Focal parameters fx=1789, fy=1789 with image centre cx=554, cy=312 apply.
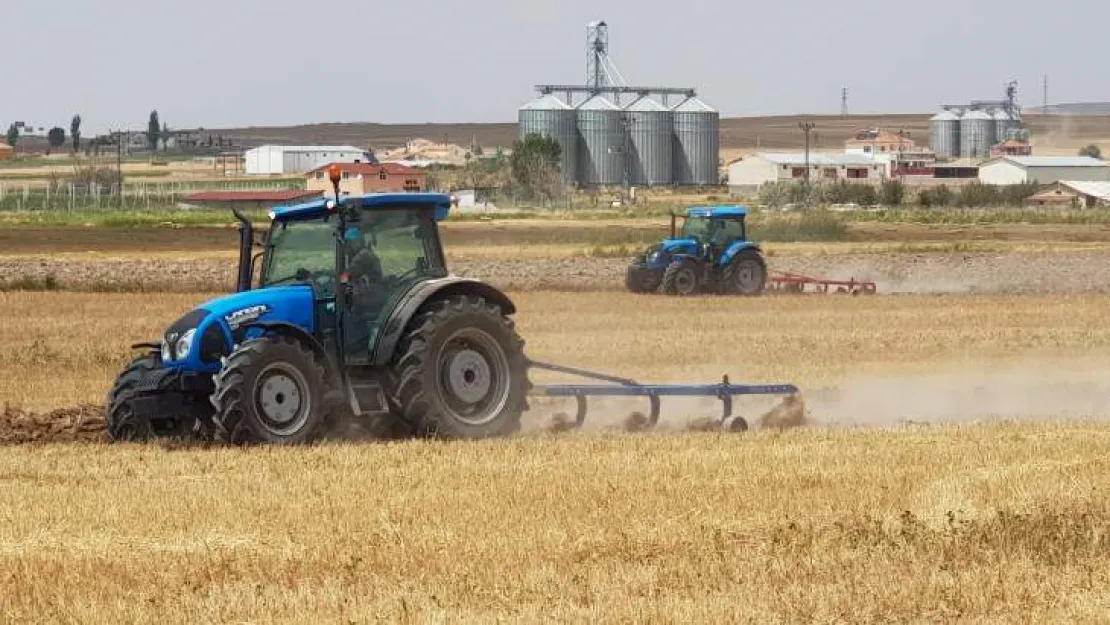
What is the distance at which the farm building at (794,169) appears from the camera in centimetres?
12850

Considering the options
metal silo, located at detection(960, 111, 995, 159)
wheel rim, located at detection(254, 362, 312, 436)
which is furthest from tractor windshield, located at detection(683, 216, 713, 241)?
metal silo, located at detection(960, 111, 995, 159)

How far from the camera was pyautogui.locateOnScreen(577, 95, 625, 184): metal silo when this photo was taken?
402 ft

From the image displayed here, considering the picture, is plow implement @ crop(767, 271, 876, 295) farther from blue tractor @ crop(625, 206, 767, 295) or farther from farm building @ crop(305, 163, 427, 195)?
farm building @ crop(305, 163, 427, 195)

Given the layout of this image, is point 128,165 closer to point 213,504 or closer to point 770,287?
point 770,287

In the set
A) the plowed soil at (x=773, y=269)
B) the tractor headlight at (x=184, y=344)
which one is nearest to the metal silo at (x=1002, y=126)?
the plowed soil at (x=773, y=269)

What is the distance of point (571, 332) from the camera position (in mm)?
25969

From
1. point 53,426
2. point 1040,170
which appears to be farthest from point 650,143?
point 53,426

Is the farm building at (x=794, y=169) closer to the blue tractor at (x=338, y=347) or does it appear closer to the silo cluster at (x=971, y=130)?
the silo cluster at (x=971, y=130)

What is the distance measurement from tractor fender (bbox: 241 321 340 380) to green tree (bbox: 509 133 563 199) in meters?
85.5

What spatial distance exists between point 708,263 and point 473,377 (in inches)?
770

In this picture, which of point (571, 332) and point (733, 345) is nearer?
point (733, 345)

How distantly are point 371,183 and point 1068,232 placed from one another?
49.1m

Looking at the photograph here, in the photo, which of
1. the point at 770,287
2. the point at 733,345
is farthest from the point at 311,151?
the point at 733,345

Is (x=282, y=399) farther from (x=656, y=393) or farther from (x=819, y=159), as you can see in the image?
(x=819, y=159)
